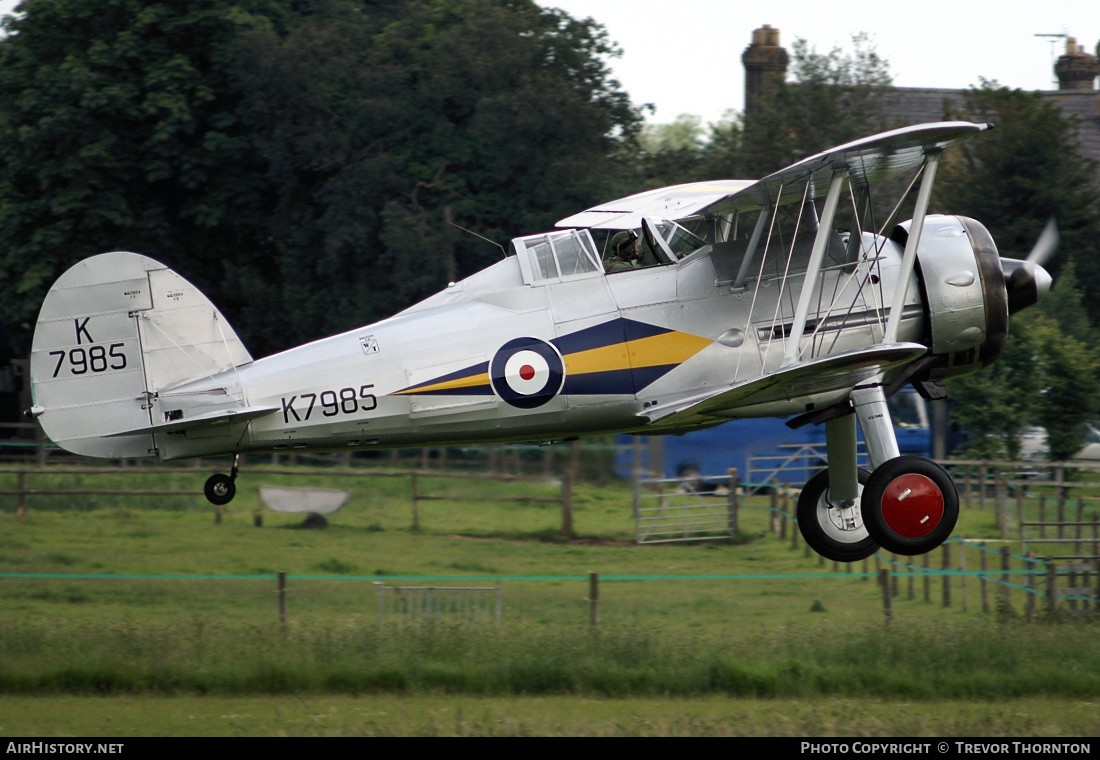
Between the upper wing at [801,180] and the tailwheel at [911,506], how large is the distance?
2.28m

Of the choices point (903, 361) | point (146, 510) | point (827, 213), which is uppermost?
point (827, 213)

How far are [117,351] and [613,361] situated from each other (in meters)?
3.97

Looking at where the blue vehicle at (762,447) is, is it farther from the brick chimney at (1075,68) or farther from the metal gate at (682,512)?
the brick chimney at (1075,68)

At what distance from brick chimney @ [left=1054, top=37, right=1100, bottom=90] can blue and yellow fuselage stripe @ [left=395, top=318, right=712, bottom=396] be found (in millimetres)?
40345

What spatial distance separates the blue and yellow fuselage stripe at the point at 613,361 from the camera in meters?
9.58

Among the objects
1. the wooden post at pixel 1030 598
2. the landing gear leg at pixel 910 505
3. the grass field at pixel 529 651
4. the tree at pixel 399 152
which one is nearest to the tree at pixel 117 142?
the tree at pixel 399 152

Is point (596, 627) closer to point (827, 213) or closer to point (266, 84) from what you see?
point (827, 213)

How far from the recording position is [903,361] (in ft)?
29.4

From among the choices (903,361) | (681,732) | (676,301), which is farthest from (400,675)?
(903,361)

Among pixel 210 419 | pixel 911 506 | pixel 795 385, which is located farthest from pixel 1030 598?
pixel 210 419

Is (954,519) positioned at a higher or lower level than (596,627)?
higher

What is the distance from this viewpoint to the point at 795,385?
9.27 metres

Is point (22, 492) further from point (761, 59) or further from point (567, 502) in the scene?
point (761, 59)
